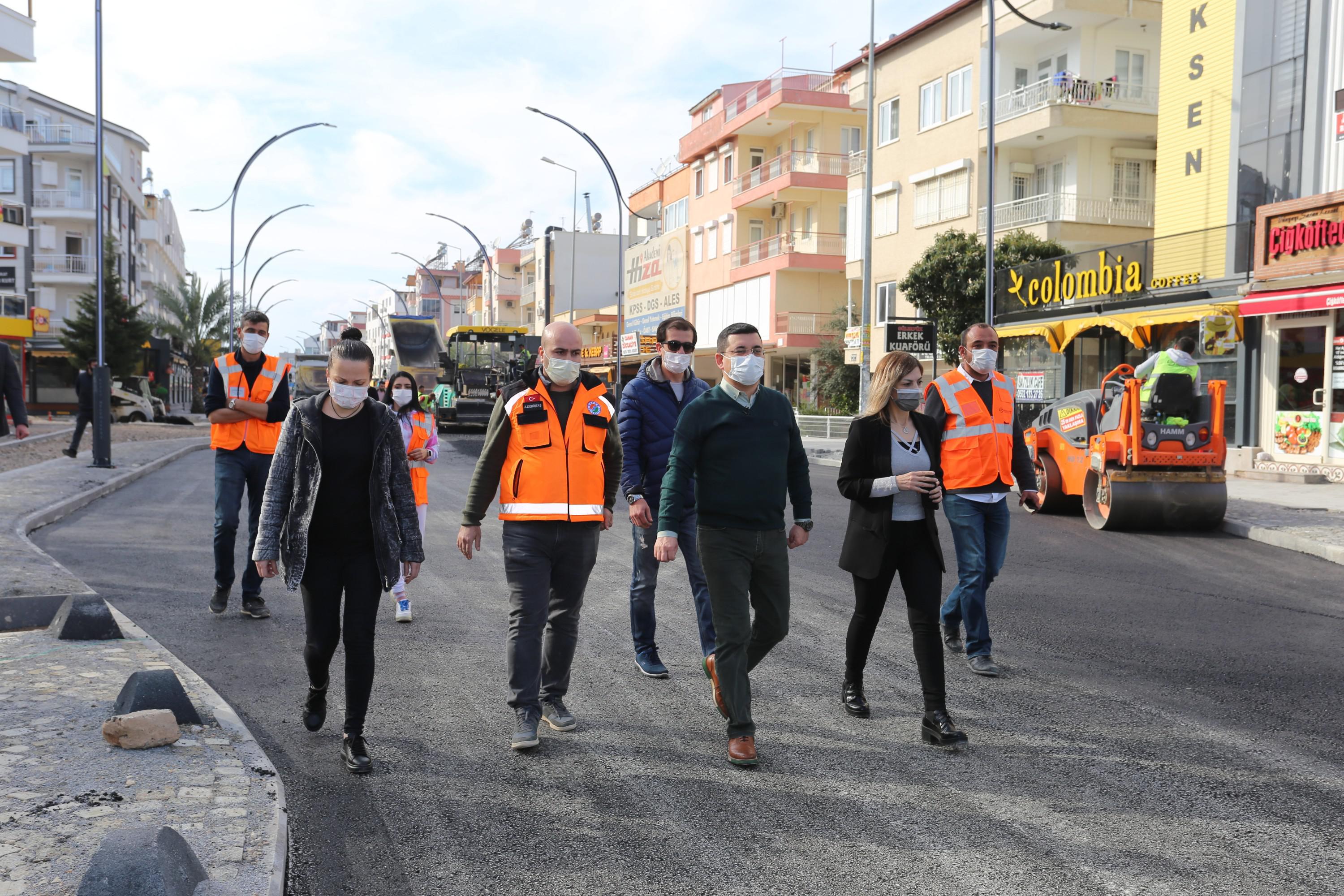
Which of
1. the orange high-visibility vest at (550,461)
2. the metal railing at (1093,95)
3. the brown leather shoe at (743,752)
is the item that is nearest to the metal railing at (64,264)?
the metal railing at (1093,95)

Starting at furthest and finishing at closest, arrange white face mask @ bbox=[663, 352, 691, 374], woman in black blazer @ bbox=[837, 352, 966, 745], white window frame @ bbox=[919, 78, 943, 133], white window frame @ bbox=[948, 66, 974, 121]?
1. white window frame @ bbox=[919, 78, 943, 133]
2. white window frame @ bbox=[948, 66, 974, 121]
3. white face mask @ bbox=[663, 352, 691, 374]
4. woman in black blazer @ bbox=[837, 352, 966, 745]

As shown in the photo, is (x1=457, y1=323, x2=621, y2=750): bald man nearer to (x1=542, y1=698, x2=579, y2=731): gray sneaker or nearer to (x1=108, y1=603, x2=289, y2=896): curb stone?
(x1=542, y1=698, x2=579, y2=731): gray sneaker

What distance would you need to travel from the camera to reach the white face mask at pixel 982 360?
21.9 ft

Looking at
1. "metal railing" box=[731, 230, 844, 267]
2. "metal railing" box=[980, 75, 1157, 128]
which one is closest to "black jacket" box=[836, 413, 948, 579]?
"metal railing" box=[980, 75, 1157, 128]

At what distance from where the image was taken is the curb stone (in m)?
3.58

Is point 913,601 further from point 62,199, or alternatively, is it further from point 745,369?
point 62,199

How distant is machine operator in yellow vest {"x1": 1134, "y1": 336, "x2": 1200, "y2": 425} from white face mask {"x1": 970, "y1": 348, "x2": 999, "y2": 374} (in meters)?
7.03

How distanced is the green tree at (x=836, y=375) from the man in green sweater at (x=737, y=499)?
32.3 m

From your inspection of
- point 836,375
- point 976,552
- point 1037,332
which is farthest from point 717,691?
point 836,375

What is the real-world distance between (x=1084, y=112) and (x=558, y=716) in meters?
27.8

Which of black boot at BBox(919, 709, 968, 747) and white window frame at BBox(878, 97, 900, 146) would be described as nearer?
black boot at BBox(919, 709, 968, 747)

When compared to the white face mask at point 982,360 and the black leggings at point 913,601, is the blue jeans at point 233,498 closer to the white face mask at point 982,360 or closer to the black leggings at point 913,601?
the black leggings at point 913,601

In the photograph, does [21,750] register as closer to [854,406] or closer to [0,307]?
[854,406]

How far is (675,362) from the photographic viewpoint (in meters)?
6.07
